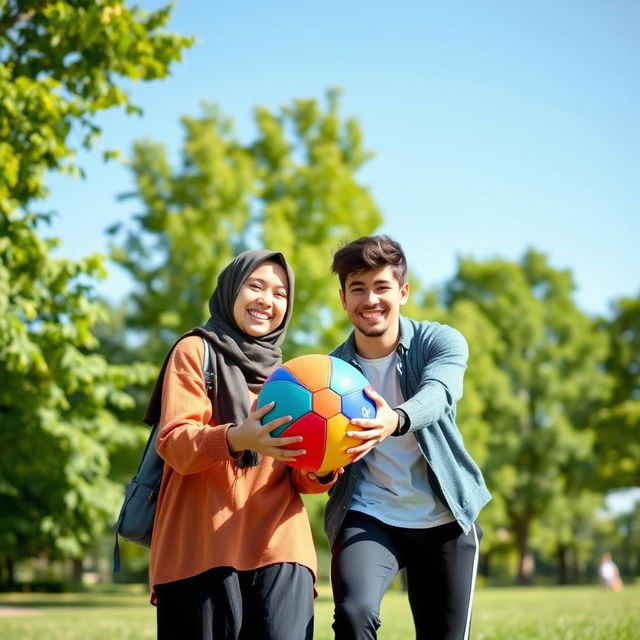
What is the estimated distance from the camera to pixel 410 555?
4469 millimetres

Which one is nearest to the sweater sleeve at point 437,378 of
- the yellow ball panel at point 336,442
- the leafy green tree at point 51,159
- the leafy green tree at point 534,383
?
the yellow ball panel at point 336,442

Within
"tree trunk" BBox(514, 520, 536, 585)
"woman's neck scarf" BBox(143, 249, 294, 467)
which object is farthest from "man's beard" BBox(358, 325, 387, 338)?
"tree trunk" BBox(514, 520, 536, 585)

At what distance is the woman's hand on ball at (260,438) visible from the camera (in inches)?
136

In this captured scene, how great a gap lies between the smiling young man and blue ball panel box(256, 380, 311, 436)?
2.60 ft

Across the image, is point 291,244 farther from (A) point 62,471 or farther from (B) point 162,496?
(B) point 162,496

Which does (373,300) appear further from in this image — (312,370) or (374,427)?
(374,427)

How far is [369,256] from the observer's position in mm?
4387

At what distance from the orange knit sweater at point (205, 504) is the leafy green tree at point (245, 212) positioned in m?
17.9

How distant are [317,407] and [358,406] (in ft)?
0.71

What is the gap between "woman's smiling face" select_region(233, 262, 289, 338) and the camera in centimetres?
406

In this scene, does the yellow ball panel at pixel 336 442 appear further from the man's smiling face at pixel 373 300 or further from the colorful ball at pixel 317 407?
the man's smiling face at pixel 373 300

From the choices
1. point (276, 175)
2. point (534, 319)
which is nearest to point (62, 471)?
point (276, 175)

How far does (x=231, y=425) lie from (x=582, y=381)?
3921cm

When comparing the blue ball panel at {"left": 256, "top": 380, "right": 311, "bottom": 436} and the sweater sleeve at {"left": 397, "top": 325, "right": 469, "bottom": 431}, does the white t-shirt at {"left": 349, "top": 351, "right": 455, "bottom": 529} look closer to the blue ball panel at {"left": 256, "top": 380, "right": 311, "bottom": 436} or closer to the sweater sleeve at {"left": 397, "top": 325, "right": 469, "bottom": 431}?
the sweater sleeve at {"left": 397, "top": 325, "right": 469, "bottom": 431}
